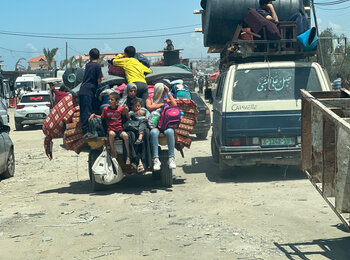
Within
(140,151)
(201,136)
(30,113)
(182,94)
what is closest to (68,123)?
(140,151)

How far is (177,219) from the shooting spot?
6.89m

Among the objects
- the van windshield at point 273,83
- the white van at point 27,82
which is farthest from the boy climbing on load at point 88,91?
the white van at point 27,82

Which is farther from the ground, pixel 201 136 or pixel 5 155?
pixel 5 155

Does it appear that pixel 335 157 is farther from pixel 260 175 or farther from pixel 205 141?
pixel 205 141

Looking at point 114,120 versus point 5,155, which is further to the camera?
point 5,155

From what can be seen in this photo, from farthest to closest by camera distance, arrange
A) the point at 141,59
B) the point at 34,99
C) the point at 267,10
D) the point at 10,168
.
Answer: the point at 34,99 < the point at 10,168 < the point at 267,10 < the point at 141,59

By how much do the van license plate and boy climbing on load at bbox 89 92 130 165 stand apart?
8.04 feet

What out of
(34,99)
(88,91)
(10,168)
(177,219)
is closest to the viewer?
(177,219)

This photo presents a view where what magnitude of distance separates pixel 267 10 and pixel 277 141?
293 cm

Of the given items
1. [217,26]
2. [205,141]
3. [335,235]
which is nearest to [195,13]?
[217,26]

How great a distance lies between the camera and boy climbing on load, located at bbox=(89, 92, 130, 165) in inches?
344

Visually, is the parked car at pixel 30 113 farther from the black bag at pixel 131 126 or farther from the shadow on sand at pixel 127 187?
the black bag at pixel 131 126

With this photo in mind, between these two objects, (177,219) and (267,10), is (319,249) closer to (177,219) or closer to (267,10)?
(177,219)

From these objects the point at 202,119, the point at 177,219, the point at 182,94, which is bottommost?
the point at 177,219
